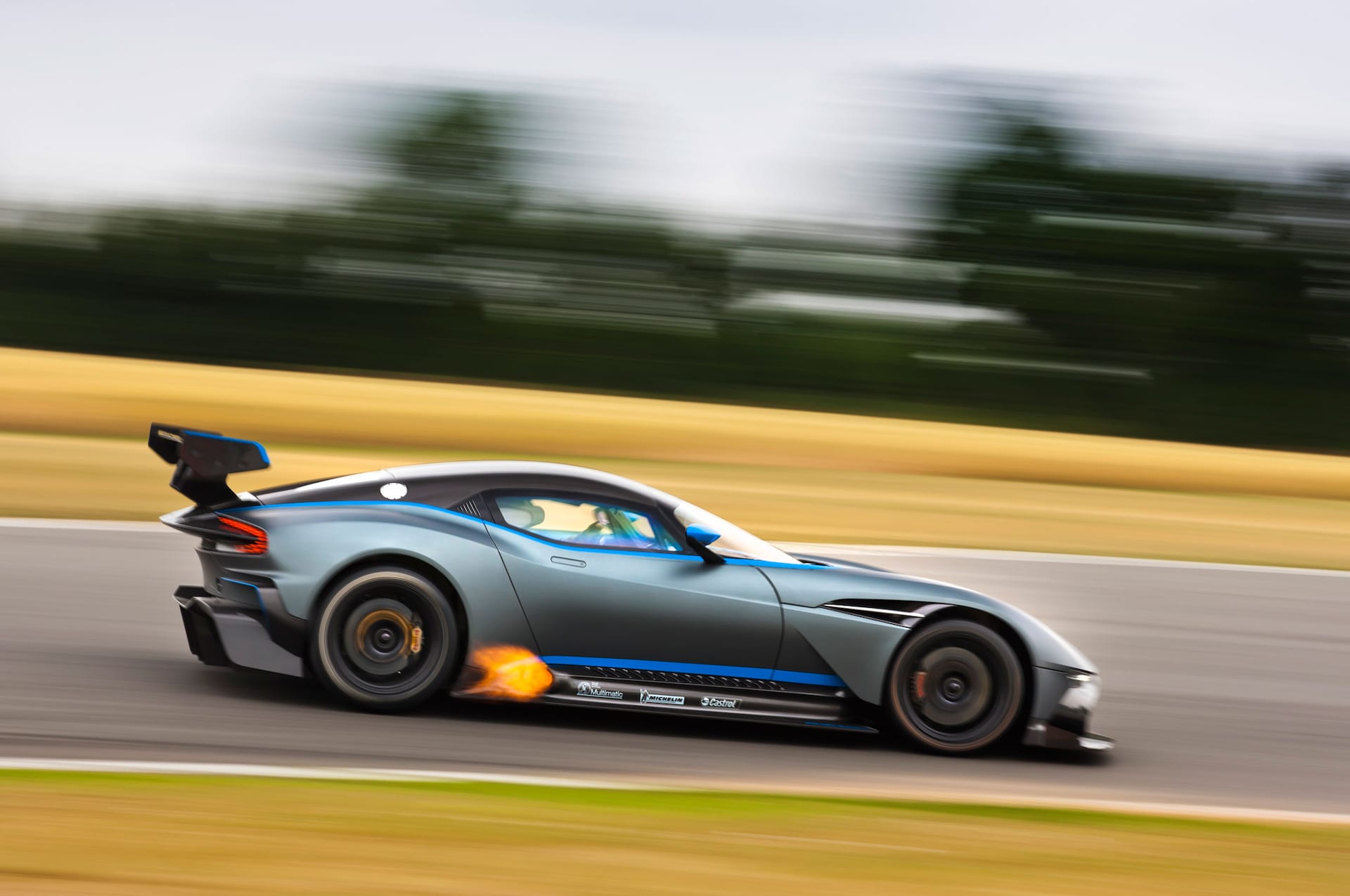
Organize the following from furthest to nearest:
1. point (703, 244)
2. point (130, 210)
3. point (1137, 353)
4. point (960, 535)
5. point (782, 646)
Result: point (130, 210) → point (703, 244) → point (1137, 353) → point (960, 535) → point (782, 646)

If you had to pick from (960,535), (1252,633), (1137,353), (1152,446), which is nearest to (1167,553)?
(960,535)

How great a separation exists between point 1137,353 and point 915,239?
7097mm

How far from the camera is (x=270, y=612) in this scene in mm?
5414

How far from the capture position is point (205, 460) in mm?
5598

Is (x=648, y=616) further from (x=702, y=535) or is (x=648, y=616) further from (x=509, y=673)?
(x=509, y=673)

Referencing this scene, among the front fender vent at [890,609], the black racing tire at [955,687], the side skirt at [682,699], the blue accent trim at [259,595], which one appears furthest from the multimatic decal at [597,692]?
the blue accent trim at [259,595]

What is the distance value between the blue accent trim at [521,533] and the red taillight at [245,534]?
5 centimetres

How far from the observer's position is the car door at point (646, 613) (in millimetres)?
5379

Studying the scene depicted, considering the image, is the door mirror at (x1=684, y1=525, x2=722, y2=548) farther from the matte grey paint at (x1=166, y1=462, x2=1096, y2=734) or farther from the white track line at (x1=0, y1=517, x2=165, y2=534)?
the white track line at (x1=0, y1=517, x2=165, y2=534)

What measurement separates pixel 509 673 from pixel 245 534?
1.21m

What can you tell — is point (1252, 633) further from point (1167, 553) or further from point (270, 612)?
point (270, 612)

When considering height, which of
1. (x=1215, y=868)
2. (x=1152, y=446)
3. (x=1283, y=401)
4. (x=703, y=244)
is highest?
(x=703, y=244)

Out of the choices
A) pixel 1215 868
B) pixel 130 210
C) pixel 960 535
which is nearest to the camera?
pixel 1215 868

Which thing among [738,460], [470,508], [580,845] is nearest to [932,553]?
[470,508]
